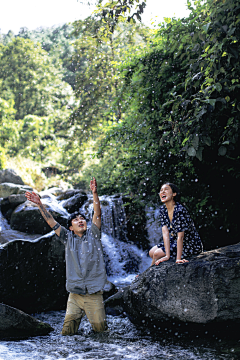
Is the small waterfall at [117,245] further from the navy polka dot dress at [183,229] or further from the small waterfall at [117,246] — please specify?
the navy polka dot dress at [183,229]

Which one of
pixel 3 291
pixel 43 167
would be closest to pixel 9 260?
pixel 3 291

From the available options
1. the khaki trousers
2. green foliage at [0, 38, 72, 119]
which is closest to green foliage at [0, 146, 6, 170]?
green foliage at [0, 38, 72, 119]

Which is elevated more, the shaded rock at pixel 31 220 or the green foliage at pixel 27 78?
the green foliage at pixel 27 78

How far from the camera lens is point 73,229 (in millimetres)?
4395

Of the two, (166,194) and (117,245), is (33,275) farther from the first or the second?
(117,245)

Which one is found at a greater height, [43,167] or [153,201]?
[43,167]

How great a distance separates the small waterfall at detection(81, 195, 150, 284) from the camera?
29.8 feet

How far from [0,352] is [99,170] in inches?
671

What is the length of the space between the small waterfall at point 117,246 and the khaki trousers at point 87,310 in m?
4.02

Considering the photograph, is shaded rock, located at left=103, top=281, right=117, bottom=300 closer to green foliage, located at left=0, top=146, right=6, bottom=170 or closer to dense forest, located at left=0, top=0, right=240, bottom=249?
dense forest, located at left=0, top=0, right=240, bottom=249

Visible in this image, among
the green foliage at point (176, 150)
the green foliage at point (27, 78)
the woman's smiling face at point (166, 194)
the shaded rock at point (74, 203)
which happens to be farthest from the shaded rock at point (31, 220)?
the green foliage at point (27, 78)

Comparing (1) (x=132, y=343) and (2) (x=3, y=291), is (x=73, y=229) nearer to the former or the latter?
(1) (x=132, y=343)

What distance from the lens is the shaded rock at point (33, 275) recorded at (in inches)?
231

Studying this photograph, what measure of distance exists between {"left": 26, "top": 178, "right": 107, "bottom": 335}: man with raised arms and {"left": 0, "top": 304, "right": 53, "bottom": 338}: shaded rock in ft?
1.64
